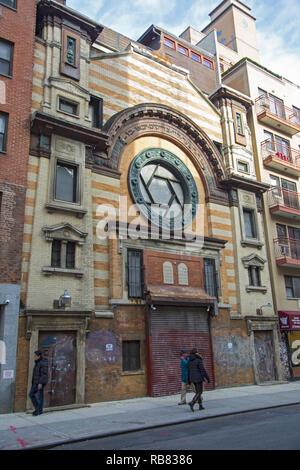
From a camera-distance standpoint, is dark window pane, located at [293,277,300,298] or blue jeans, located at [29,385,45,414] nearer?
blue jeans, located at [29,385,45,414]

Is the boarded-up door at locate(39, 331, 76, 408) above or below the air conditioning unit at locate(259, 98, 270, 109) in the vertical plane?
below

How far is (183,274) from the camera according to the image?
1912 centimetres

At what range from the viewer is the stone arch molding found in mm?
18938

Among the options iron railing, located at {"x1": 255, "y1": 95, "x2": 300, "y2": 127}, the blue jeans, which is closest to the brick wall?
the blue jeans

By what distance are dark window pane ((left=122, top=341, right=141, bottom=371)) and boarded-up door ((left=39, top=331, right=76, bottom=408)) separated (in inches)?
96.9

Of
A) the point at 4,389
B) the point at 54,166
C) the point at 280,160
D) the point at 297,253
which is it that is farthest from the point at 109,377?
the point at 280,160

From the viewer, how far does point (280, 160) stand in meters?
26.5

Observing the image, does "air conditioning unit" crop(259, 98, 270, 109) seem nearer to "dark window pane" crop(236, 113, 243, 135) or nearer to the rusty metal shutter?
"dark window pane" crop(236, 113, 243, 135)

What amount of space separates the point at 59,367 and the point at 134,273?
17.2 ft

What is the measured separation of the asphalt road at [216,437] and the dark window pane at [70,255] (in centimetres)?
756

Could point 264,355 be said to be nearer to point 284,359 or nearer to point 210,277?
point 284,359

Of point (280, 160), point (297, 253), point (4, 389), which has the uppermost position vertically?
point (280, 160)

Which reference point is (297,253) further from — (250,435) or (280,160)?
(250,435)
